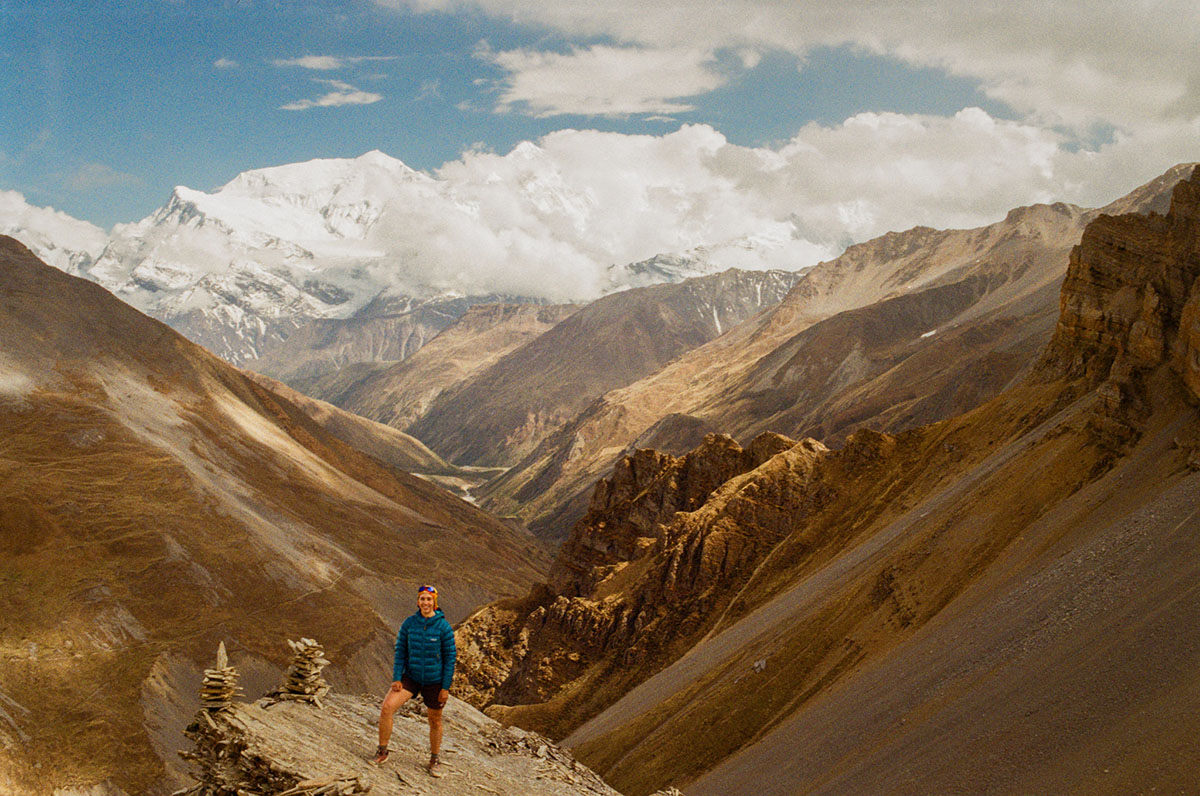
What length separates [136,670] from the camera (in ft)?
171

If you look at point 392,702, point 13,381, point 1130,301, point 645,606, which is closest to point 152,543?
point 13,381

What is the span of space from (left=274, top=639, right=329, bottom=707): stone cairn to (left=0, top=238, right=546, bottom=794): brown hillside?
32.6m

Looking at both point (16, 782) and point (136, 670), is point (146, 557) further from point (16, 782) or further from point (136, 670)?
point (16, 782)

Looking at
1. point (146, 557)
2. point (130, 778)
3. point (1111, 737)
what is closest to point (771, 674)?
point (1111, 737)

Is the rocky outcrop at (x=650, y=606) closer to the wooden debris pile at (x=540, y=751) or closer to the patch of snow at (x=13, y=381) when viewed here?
the wooden debris pile at (x=540, y=751)

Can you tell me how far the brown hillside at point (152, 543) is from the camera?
155 ft

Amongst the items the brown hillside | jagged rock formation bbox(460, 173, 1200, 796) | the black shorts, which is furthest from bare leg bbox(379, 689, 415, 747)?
the brown hillside

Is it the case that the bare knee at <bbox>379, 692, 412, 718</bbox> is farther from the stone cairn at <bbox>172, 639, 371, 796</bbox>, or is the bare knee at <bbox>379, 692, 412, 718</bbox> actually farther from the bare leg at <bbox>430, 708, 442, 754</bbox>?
the stone cairn at <bbox>172, 639, 371, 796</bbox>

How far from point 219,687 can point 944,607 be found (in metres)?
27.2

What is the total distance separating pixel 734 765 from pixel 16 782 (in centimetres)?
3123

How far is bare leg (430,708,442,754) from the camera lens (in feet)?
44.8

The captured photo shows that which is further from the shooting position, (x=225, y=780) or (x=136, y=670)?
(x=136, y=670)

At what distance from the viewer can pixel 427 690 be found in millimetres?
13539

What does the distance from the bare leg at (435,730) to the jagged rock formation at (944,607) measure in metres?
13.3
